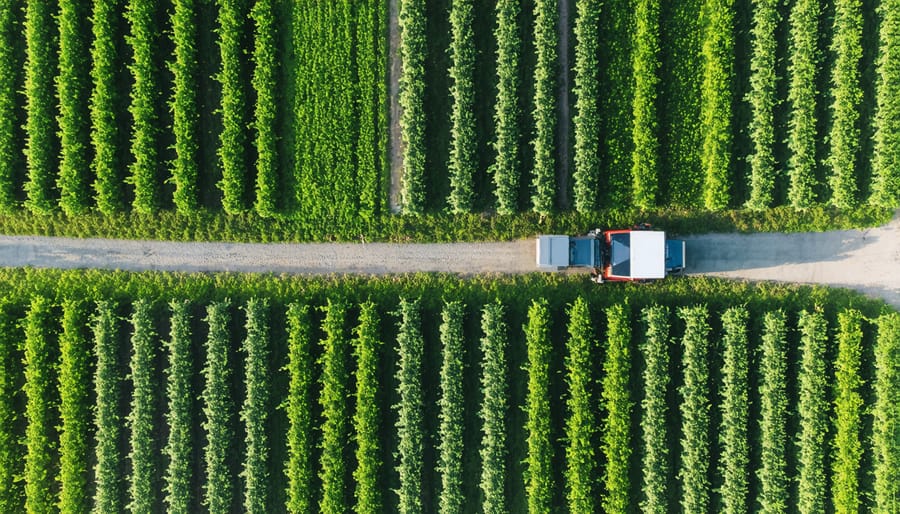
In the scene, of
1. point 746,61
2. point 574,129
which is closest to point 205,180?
point 574,129

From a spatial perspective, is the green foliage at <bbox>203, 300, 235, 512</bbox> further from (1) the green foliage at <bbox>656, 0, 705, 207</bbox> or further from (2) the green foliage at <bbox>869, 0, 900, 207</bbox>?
(2) the green foliage at <bbox>869, 0, 900, 207</bbox>

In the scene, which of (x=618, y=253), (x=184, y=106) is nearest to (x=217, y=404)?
(x=184, y=106)

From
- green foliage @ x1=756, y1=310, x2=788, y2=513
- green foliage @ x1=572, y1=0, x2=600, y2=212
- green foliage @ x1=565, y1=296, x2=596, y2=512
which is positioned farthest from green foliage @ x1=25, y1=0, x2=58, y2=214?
green foliage @ x1=756, y1=310, x2=788, y2=513

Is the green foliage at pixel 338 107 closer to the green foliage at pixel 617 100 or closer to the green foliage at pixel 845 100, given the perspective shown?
the green foliage at pixel 617 100

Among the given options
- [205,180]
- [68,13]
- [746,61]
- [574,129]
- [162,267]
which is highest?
[68,13]

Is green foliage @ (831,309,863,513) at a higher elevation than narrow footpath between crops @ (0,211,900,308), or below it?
below

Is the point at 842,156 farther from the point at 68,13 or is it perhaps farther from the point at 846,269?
the point at 68,13
